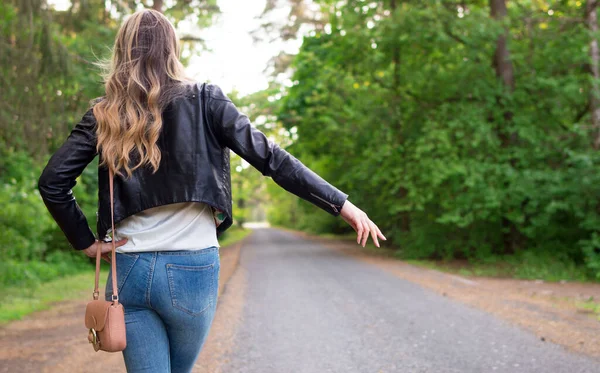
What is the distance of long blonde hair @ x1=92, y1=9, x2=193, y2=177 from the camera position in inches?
73.2

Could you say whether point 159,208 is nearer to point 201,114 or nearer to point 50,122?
point 201,114

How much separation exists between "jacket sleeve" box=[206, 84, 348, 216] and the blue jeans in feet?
1.20

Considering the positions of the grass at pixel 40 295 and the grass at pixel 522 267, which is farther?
the grass at pixel 522 267

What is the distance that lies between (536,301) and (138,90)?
906 cm

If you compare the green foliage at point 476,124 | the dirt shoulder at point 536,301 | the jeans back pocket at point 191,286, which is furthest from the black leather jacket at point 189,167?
the green foliage at point 476,124

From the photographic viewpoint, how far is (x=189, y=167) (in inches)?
74.8

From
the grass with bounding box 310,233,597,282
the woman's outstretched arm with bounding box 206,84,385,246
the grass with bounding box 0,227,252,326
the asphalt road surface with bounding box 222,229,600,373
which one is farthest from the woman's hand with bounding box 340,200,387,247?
the grass with bounding box 310,233,597,282

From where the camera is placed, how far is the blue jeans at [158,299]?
6.04 feet

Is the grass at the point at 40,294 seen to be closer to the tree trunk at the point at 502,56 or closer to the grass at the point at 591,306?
the grass at the point at 591,306

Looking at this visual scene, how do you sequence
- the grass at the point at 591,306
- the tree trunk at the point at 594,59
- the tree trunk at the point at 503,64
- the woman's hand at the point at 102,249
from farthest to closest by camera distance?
the tree trunk at the point at 503,64
the tree trunk at the point at 594,59
the grass at the point at 591,306
the woman's hand at the point at 102,249

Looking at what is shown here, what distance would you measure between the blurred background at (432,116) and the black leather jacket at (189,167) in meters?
7.73

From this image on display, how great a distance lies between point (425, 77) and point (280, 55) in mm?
10986

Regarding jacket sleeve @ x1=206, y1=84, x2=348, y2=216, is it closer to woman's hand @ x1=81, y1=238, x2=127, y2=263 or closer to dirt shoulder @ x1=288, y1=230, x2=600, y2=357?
woman's hand @ x1=81, y1=238, x2=127, y2=263

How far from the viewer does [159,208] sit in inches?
75.0
